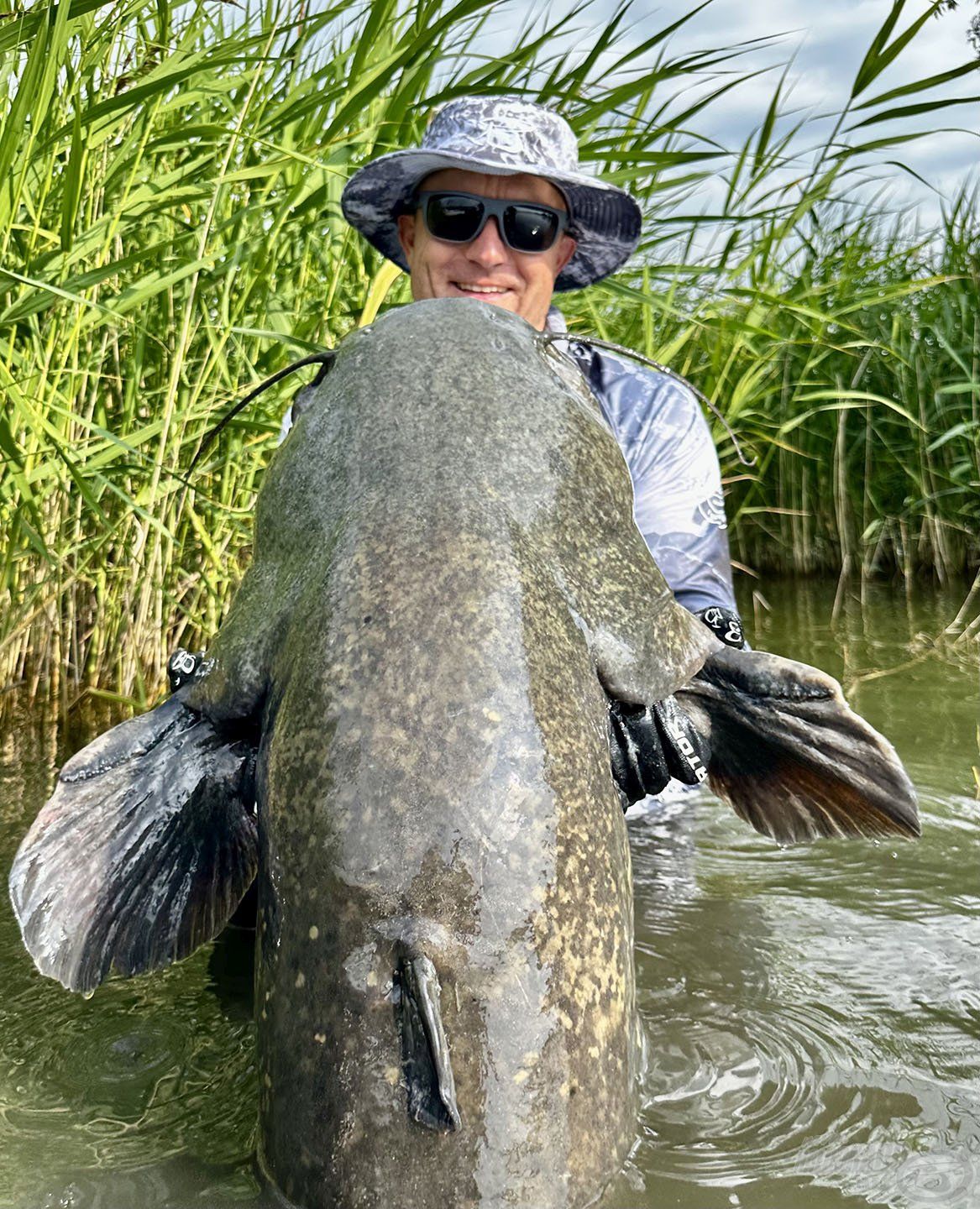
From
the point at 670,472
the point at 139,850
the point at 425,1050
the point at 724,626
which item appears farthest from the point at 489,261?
the point at 425,1050

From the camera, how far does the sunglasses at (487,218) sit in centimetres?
283

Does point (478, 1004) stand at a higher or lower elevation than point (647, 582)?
lower

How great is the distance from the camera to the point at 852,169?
363 centimetres

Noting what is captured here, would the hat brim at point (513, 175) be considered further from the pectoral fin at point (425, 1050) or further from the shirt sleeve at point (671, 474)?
the pectoral fin at point (425, 1050)

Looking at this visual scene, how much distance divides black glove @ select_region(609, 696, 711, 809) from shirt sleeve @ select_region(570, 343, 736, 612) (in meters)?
0.79

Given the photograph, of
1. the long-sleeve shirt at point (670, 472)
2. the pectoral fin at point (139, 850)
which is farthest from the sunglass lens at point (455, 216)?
the pectoral fin at point (139, 850)

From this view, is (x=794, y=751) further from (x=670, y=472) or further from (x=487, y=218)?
(x=487, y=218)

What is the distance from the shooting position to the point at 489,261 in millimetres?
2846

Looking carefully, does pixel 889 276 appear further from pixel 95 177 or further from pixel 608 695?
pixel 608 695

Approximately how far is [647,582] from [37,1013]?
127 centimetres

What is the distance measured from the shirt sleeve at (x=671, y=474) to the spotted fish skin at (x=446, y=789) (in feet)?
3.37

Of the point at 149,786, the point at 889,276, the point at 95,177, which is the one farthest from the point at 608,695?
the point at 889,276

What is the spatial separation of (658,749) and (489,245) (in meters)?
1.45

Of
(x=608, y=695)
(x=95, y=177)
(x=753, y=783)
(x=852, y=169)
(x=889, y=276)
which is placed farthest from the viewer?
(x=889, y=276)
